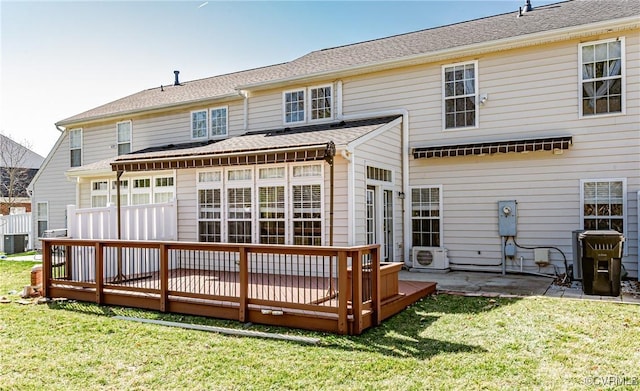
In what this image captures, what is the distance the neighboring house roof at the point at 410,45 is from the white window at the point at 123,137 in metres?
0.50

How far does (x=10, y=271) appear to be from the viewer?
11367mm

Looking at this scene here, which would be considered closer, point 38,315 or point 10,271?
point 38,315

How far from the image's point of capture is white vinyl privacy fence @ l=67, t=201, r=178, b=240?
8852 mm

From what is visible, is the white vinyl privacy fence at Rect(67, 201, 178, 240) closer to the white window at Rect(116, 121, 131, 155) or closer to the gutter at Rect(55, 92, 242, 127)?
the gutter at Rect(55, 92, 242, 127)

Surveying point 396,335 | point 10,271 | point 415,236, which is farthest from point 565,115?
point 10,271

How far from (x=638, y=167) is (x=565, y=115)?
1.62 meters

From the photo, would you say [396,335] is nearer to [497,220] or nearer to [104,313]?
[104,313]

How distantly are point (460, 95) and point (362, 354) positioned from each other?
7258 mm

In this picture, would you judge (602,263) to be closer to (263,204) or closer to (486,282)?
(486,282)

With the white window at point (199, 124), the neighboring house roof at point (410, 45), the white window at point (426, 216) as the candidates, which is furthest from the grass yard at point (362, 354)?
the white window at point (199, 124)

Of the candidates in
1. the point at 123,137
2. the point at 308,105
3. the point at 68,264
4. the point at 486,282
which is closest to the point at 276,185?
the point at 308,105

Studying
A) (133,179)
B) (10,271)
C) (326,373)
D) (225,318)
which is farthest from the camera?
(133,179)

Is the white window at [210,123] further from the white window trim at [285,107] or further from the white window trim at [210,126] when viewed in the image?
the white window trim at [285,107]

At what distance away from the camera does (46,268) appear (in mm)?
7855
